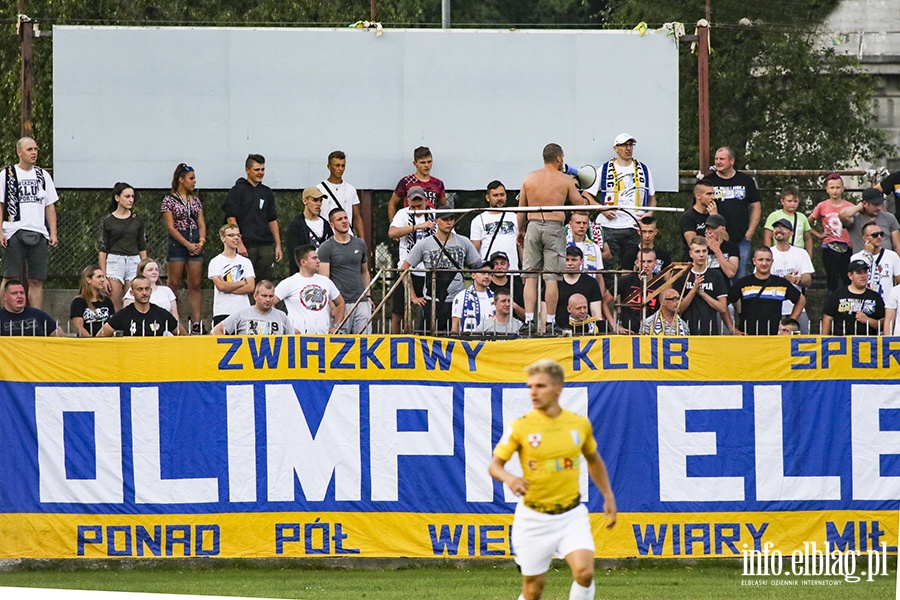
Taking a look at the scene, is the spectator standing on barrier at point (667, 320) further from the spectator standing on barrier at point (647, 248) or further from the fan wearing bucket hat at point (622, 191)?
the fan wearing bucket hat at point (622, 191)

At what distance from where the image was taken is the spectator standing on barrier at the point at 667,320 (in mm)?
13969

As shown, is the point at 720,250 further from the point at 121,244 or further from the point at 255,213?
the point at 121,244

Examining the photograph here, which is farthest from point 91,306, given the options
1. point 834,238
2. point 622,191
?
point 834,238

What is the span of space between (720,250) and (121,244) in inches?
254

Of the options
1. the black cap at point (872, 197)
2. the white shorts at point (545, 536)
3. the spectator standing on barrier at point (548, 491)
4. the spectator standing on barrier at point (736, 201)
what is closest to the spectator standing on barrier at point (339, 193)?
the spectator standing on barrier at point (736, 201)

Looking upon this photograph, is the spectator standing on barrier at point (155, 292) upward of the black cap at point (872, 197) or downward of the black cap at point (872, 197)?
downward

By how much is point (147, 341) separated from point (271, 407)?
1.27 metres

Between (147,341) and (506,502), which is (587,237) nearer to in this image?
(506,502)

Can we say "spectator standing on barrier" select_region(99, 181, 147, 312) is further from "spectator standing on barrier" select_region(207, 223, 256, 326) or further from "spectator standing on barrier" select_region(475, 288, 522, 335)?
"spectator standing on barrier" select_region(475, 288, 522, 335)

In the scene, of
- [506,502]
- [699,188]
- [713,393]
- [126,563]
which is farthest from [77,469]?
[699,188]

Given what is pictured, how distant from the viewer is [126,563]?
12.9 metres

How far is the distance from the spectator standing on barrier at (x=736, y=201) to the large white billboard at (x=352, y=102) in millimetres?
730

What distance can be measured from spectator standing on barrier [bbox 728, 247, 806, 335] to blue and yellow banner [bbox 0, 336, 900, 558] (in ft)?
5.99

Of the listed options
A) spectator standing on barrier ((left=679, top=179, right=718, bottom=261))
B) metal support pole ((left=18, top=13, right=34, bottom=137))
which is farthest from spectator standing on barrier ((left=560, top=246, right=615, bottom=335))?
metal support pole ((left=18, top=13, right=34, bottom=137))
